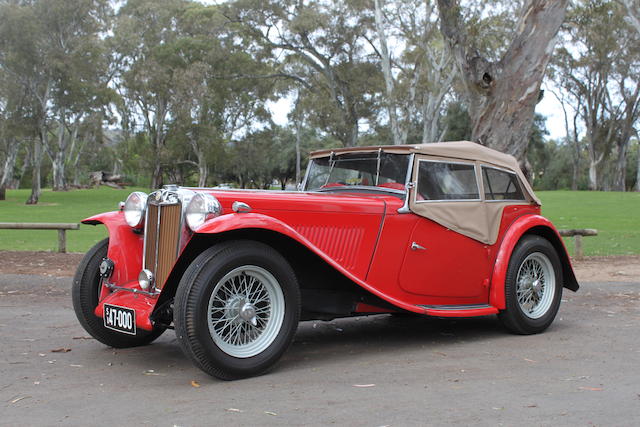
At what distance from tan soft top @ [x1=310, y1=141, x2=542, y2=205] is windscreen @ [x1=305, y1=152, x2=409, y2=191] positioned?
5 centimetres

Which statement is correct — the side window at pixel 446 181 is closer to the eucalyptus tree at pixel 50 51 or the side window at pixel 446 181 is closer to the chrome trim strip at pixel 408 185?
the chrome trim strip at pixel 408 185

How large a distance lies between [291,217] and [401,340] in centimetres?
176

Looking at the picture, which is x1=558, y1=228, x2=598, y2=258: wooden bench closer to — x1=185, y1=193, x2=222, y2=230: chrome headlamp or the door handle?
the door handle

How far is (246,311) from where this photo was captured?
4500 mm

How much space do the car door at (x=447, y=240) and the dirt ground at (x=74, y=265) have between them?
4.75 metres

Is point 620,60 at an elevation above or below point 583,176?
above

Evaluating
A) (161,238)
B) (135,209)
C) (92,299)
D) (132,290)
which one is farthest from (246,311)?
(92,299)

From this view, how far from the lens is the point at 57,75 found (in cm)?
3809

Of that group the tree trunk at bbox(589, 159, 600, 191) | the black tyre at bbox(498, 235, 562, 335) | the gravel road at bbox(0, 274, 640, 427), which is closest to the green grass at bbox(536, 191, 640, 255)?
the black tyre at bbox(498, 235, 562, 335)

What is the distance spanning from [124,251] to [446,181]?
2896 mm

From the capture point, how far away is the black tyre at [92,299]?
5.28 metres

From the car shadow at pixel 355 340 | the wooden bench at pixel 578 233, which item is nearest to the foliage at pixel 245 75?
the wooden bench at pixel 578 233

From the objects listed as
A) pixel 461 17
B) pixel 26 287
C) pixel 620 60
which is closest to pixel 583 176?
pixel 620 60

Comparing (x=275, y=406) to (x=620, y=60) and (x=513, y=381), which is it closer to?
(x=513, y=381)
